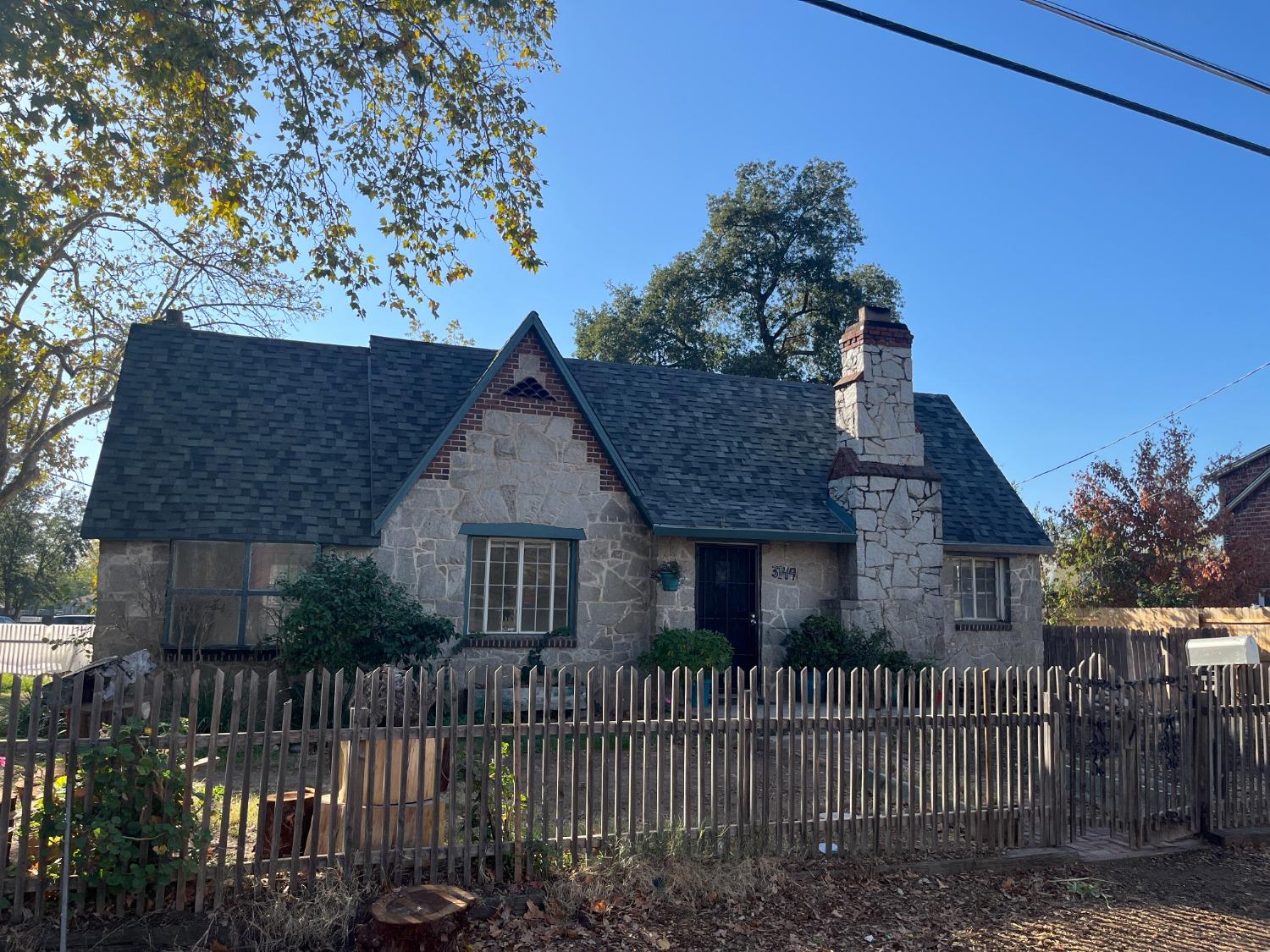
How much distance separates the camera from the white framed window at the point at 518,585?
528 inches

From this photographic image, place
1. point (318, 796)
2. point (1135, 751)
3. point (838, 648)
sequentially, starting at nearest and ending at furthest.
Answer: point (318, 796) → point (1135, 751) → point (838, 648)

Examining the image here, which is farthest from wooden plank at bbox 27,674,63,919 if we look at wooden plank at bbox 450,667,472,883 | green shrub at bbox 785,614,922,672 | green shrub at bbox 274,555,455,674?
green shrub at bbox 785,614,922,672

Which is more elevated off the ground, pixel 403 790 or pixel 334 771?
pixel 334 771

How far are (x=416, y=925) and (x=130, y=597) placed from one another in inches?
345

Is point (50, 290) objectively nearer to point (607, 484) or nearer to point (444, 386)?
point (444, 386)

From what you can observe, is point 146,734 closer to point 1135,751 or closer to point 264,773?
point 264,773

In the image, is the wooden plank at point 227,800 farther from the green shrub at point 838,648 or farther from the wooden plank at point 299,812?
the green shrub at point 838,648

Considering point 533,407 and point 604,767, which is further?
point 533,407

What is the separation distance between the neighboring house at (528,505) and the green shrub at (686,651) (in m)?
0.44

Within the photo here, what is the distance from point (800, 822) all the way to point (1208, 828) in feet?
13.1

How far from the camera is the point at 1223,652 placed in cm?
850

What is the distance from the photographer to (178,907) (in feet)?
18.1

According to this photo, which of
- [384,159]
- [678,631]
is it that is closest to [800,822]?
[678,631]

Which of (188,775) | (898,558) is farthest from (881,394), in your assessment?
(188,775)
